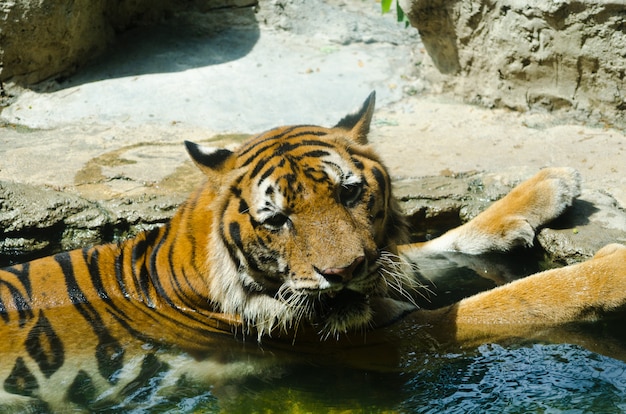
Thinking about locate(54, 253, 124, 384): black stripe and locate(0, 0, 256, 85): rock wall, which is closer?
locate(54, 253, 124, 384): black stripe

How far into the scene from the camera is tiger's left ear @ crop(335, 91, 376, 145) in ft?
10.9

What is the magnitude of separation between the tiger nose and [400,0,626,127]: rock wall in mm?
3226

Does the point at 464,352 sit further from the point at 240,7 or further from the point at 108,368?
the point at 240,7

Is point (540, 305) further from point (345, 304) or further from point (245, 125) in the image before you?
point (245, 125)

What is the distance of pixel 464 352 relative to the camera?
3.15 meters

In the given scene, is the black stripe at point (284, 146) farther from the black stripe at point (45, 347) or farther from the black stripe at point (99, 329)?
the black stripe at point (45, 347)

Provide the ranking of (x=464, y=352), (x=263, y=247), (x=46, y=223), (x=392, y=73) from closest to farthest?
(x=263, y=247), (x=464, y=352), (x=46, y=223), (x=392, y=73)

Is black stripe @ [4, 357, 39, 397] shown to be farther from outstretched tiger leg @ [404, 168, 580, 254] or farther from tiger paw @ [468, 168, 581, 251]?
tiger paw @ [468, 168, 581, 251]

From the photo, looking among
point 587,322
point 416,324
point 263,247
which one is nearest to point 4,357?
point 263,247

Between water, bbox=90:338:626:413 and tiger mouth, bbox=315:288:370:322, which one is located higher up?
tiger mouth, bbox=315:288:370:322

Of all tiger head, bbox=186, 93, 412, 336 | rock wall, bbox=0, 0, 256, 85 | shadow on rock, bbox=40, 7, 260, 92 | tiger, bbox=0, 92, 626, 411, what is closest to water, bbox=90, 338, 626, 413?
tiger, bbox=0, 92, 626, 411

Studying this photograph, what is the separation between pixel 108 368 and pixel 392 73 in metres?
4.40

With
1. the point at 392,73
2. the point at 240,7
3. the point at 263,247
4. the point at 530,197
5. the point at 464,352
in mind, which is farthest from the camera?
the point at 240,7

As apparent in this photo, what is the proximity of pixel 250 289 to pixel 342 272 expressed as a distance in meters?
0.57
